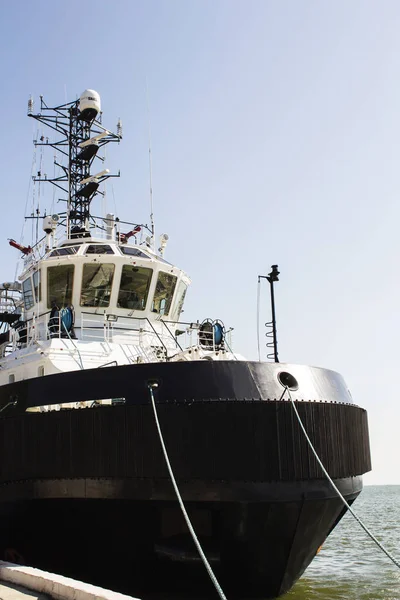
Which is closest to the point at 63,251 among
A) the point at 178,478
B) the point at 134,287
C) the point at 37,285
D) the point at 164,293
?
the point at 37,285

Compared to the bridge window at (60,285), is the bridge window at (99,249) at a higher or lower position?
higher

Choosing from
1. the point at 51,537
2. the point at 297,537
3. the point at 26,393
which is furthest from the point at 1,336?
the point at 297,537

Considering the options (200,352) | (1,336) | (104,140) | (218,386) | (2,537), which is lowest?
(2,537)

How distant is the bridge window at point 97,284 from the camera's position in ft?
43.7

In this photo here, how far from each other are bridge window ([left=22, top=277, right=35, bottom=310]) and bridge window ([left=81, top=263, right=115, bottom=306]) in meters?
1.49

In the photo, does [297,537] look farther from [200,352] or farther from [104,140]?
[104,140]

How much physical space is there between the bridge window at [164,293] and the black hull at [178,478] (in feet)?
15.6

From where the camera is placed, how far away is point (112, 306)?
44.2ft

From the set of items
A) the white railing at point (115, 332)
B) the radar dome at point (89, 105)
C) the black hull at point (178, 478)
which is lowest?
the black hull at point (178, 478)

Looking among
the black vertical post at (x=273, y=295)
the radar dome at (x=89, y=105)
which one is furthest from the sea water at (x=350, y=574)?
the radar dome at (x=89, y=105)

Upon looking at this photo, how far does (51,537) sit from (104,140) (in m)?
13.1

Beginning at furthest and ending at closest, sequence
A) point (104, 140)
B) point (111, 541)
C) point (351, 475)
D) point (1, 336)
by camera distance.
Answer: point (104, 140), point (1, 336), point (351, 475), point (111, 541)

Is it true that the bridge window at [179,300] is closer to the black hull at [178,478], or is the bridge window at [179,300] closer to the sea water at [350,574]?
the black hull at [178,478]

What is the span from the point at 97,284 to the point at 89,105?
781 cm
